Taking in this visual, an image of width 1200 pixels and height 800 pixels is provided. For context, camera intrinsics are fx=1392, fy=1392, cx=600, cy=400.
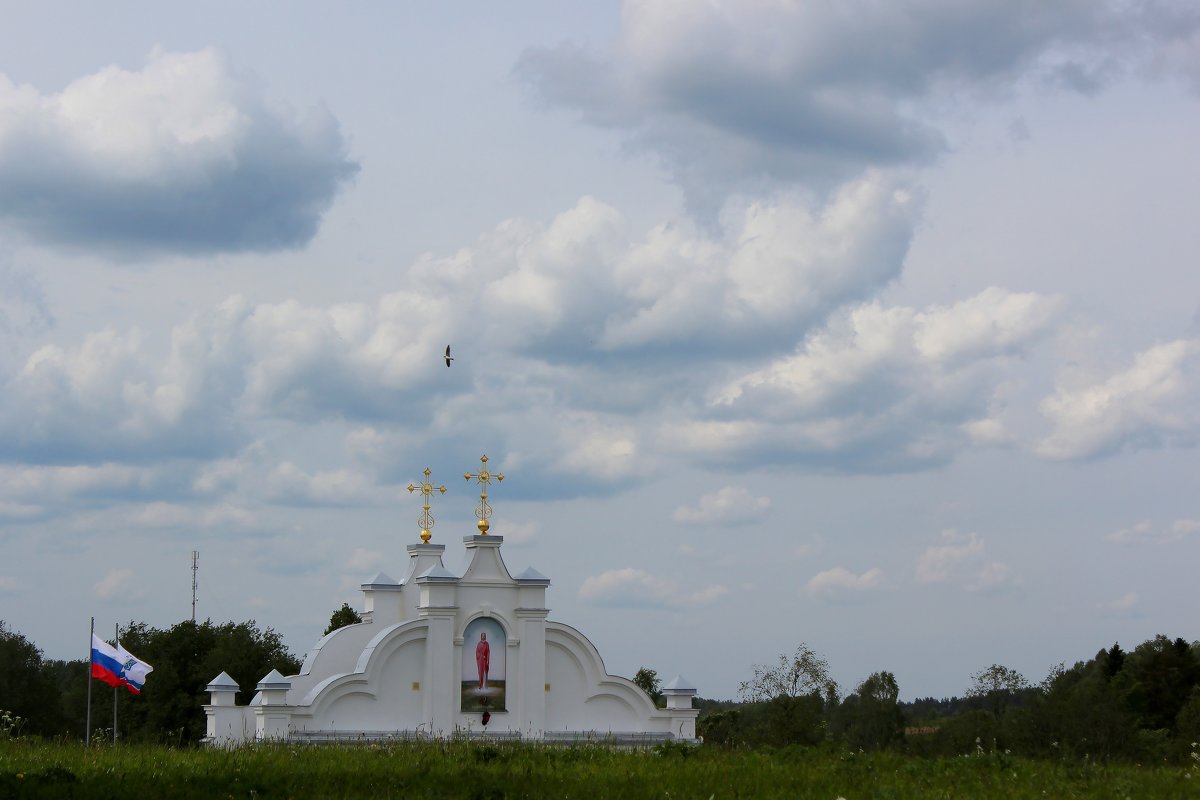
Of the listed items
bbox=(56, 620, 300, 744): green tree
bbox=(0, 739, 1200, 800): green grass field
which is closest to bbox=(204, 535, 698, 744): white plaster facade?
bbox=(0, 739, 1200, 800): green grass field

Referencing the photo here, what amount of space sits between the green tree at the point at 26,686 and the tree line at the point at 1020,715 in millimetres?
32460

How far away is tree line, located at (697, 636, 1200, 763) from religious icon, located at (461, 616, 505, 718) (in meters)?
6.39

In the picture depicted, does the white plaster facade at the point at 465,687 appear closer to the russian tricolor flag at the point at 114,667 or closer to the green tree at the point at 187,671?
the russian tricolor flag at the point at 114,667

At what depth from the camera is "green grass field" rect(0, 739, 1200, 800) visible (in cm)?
1670

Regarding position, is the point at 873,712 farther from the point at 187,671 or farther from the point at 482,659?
the point at 482,659

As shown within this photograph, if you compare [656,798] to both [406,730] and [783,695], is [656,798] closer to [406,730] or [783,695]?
[406,730]

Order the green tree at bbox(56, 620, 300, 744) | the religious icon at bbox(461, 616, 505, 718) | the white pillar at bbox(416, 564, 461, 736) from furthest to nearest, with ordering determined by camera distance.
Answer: the green tree at bbox(56, 620, 300, 744), the religious icon at bbox(461, 616, 505, 718), the white pillar at bbox(416, 564, 461, 736)

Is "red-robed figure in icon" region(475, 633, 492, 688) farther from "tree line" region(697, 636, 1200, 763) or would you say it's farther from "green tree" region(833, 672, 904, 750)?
"green tree" region(833, 672, 904, 750)

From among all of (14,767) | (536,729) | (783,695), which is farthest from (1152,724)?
(14,767)

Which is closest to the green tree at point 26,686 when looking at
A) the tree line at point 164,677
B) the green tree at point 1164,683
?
the tree line at point 164,677

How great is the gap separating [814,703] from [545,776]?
106 ft

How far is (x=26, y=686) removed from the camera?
68000 millimetres

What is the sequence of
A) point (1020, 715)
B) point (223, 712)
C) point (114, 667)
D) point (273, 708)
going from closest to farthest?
point (114, 667), point (273, 708), point (223, 712), point (1020, 715)

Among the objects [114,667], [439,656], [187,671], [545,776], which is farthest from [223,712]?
[187,671]
